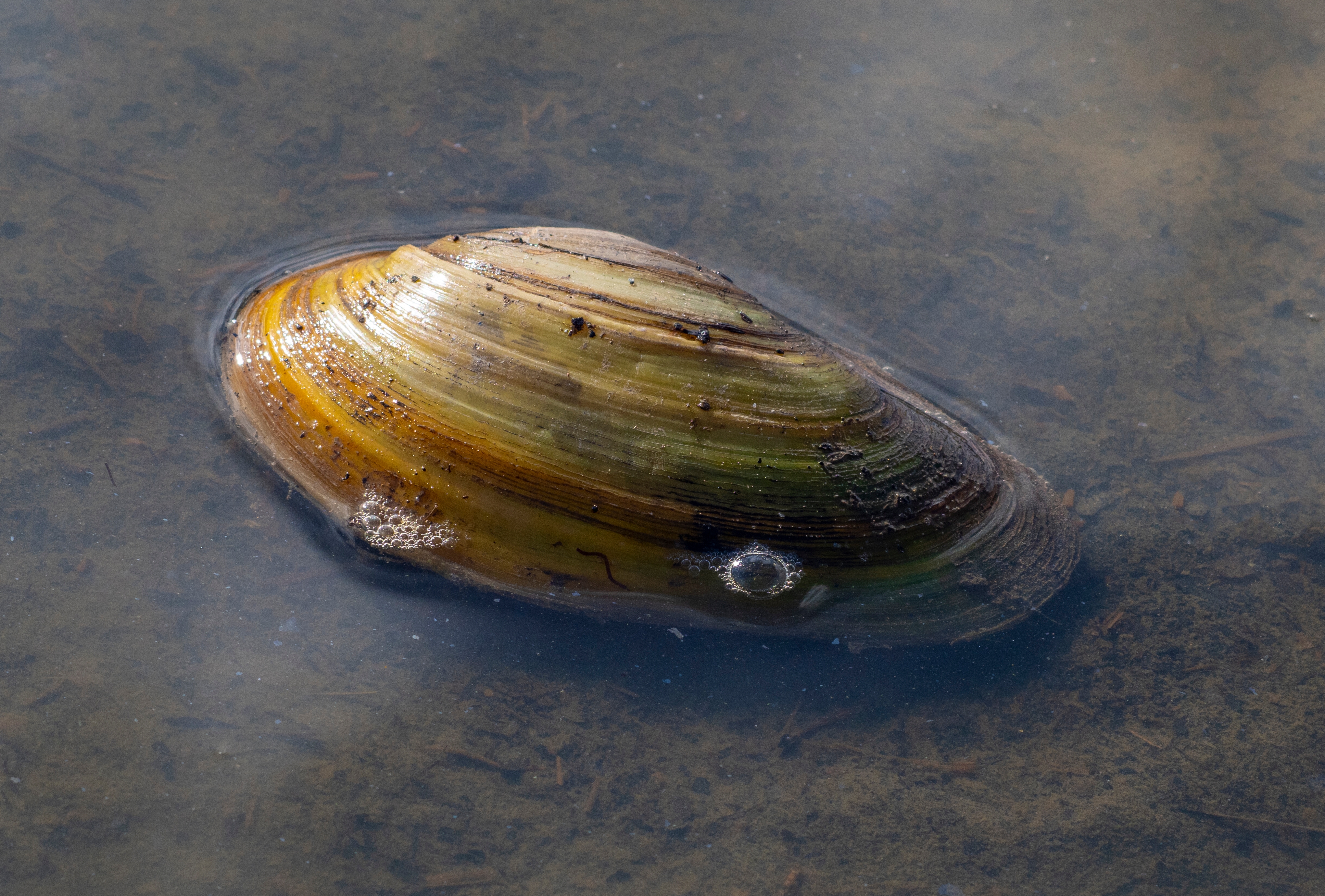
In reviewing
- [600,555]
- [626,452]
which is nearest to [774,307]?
[626,452]

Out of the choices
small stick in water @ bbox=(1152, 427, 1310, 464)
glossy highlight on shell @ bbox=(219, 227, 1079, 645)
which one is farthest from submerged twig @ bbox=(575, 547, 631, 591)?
small stick in water @ bbox=(1152, 427, 1310, 464)

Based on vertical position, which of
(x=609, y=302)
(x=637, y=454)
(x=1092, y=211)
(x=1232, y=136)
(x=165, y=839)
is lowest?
(x=165, y=839)

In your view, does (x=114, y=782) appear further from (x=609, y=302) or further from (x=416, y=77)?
(x=416, y=77)

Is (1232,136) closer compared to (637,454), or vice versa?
(637,454)

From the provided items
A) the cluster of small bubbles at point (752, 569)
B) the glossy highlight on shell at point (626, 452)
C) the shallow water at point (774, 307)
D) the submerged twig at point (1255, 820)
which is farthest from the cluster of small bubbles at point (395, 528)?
the submerged twig at point (1255, 820)

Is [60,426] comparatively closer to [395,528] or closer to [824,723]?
[395,528]

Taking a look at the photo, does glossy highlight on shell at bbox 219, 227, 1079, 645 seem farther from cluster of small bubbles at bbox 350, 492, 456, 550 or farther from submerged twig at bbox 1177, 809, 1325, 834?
submerged twig at bbox 1177, 809, 1325, 834

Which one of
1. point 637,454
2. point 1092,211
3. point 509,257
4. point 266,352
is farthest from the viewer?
point 1092,211

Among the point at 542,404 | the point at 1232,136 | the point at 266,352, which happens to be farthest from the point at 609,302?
the point at 1232,136
